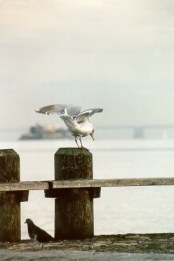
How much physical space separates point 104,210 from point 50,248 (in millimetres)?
21911

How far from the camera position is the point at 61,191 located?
361 inches

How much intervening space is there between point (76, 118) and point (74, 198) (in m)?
1.27

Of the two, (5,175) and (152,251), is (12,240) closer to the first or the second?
(5,175)

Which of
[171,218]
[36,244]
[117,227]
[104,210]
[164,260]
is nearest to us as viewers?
[164,260]

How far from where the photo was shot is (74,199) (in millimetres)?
9094

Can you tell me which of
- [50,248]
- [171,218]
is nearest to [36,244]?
[50,248]

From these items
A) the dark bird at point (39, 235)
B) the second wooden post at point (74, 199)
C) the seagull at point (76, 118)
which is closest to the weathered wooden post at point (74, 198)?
the second wooden post at point (74, 199)

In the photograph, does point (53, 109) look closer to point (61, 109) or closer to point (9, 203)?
point (61, 109)

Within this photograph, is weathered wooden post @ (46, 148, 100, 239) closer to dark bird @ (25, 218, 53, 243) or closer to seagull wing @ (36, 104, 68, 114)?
dark bird @ (25, 218, 53, 243)

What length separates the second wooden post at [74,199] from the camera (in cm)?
909

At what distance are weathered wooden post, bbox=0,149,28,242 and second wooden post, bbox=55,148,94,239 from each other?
0.51m

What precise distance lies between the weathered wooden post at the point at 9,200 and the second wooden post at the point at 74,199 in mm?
506

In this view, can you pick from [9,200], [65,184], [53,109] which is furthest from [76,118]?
[9,200]

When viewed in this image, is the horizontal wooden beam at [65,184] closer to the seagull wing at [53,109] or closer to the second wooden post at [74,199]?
the second wooden post at [74,199]
